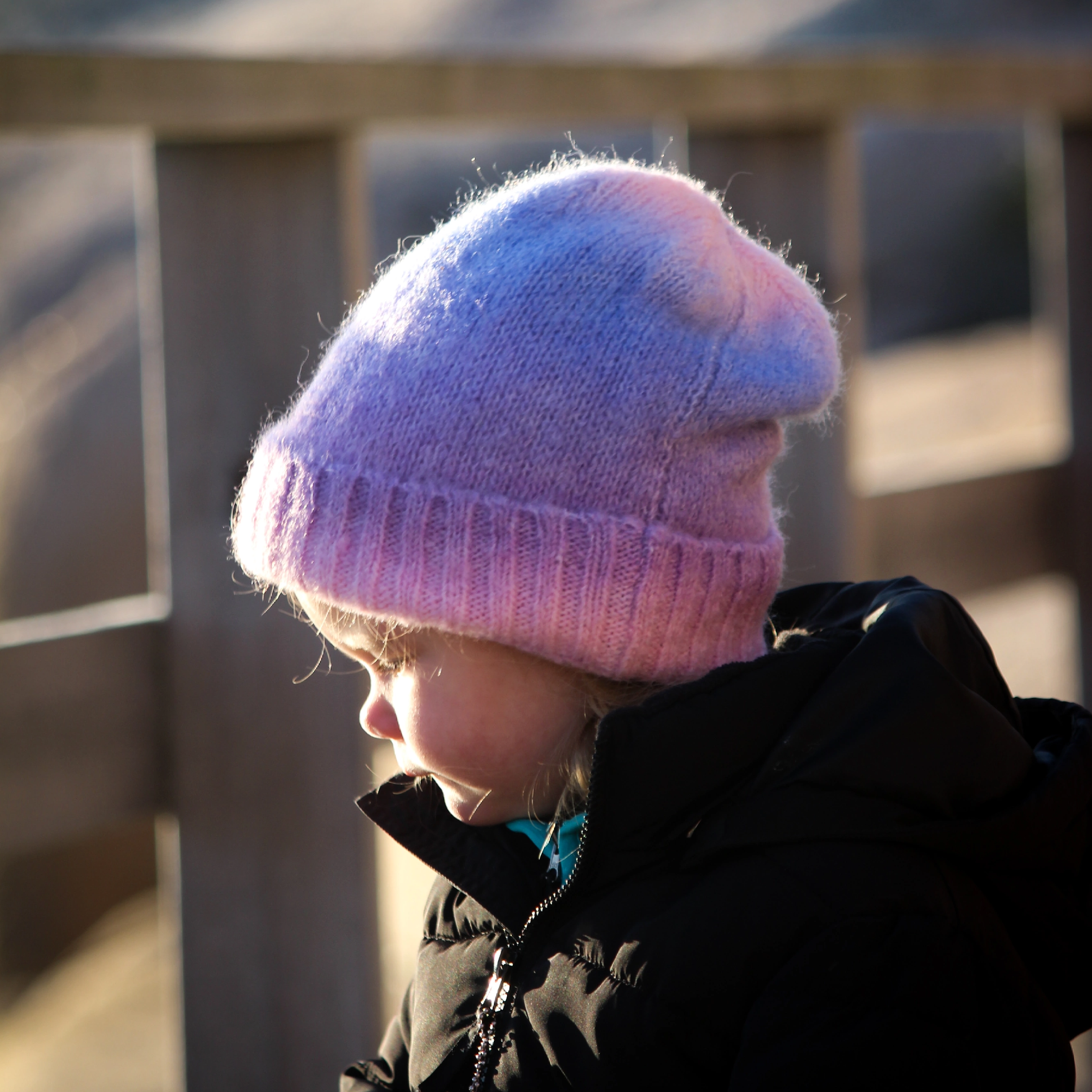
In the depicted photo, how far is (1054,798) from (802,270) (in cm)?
115

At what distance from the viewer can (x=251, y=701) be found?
5.75 ft

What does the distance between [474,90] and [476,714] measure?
36.2 inches

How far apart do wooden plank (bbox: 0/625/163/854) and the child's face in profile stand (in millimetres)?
420

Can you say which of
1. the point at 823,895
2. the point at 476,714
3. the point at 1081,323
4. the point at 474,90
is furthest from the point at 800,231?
the point at 823,895

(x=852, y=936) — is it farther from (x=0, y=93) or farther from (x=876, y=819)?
(x=0, y=93)

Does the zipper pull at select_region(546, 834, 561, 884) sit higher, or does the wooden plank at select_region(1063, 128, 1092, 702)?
the wooden plank at select_region(1063, 128, 1092, 702)

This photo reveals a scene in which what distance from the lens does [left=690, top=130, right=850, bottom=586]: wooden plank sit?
216 centimetres

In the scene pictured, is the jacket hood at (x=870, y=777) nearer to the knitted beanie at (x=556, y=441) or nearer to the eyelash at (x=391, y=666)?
the knitted beanie at (x=556, y=441)

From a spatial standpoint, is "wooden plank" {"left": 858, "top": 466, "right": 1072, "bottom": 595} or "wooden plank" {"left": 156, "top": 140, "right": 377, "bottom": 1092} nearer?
"wooden plank" {"left": 156, "top": 140, "right": 377, "bottom": 1092}

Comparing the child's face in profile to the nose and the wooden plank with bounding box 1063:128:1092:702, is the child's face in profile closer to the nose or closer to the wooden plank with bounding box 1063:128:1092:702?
the nose

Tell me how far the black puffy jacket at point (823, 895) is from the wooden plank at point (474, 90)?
935 mm

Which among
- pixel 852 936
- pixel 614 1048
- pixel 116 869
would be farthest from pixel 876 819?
pixel 116 869

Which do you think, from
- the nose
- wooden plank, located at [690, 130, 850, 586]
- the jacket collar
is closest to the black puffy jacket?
the jacket collar

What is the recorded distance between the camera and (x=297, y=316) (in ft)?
5.69
